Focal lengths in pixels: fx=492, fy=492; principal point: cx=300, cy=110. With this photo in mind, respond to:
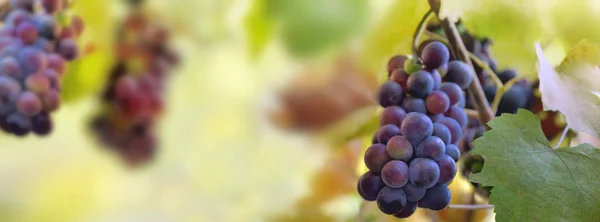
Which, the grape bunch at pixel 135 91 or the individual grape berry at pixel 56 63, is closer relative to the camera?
the individual grape berry at pixel 56 63

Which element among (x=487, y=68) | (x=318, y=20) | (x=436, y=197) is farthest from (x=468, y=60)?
(x=318, y=20)

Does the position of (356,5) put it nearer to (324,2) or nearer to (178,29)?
(324,2)

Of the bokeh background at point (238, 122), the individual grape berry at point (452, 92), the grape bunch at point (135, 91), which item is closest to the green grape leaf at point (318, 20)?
the bokeh background at point (238, 122)

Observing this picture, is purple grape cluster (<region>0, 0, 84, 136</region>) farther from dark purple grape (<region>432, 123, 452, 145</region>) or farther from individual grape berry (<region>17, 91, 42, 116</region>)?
dark purple grape (<region>432, 123, 452, 145</region>)

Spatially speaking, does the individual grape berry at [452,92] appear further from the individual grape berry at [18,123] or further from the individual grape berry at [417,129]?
the individual grape berry at [18,123]

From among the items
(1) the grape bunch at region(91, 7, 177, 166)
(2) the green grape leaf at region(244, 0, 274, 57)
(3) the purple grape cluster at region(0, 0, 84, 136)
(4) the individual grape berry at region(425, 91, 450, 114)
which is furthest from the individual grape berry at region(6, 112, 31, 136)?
(4) the individual grape berry at region(425, 91, 450, 114)

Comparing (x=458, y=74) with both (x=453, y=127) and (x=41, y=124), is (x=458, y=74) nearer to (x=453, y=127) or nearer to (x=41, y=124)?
(x=453, y=127)
